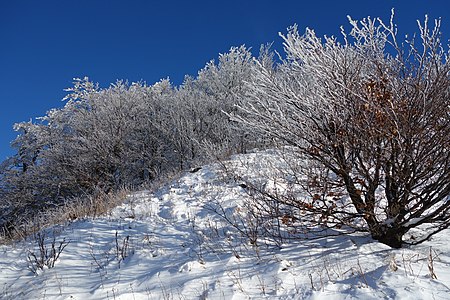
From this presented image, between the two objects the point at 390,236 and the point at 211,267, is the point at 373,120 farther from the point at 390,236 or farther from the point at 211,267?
the point at 211,267

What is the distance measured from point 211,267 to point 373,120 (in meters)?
2.51

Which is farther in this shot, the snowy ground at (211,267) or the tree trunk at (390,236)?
the tree trunk at (390,236)

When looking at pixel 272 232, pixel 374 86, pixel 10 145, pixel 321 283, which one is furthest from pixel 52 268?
pixel 10 145

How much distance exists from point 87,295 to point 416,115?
13.1ft

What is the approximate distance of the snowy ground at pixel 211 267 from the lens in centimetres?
293

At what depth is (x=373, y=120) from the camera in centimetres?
335

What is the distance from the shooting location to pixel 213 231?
5145mm

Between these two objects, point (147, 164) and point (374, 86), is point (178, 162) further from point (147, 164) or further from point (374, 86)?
point (374, 86)

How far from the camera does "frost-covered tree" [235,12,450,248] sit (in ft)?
10.7

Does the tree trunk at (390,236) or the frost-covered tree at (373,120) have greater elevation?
the frost-covered tree at (373,120)

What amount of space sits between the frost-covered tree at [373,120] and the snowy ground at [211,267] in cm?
50

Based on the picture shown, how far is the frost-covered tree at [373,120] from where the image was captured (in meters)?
3.27

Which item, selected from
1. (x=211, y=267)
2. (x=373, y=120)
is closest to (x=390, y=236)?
(x=373, y=120)

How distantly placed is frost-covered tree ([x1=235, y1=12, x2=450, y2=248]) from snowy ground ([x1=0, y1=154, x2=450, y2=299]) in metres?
0.50
